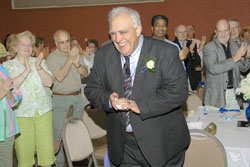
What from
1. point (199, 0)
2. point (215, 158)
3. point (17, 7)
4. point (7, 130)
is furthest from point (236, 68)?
point (17, 7)

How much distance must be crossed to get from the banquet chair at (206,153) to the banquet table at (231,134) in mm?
211

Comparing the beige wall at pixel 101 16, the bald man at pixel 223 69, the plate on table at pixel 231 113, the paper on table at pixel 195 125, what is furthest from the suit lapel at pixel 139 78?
the beige wall at pixel 101 16

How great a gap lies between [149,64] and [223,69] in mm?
1987

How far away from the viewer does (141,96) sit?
2.03 metres

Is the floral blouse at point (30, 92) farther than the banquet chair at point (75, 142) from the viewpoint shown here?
Yes

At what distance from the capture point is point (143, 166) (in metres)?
2.14

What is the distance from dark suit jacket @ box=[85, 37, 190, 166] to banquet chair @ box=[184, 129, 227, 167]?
10cm

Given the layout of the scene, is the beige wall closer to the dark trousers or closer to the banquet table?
the banquet table

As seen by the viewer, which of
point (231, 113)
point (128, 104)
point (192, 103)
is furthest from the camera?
point (192, 103)

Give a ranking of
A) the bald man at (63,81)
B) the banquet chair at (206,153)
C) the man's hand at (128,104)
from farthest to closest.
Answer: the bald man at (63,81), the banquet chair at (206,153), the man's hand at (128,104)

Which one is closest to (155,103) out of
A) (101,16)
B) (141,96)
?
(141,96)

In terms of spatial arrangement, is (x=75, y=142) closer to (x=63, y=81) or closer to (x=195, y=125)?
(x=195, y=125)

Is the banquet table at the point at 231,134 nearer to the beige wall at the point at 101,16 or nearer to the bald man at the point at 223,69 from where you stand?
the bald man at the point at 223,69

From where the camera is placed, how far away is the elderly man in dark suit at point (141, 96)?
A: 1.98 meters
